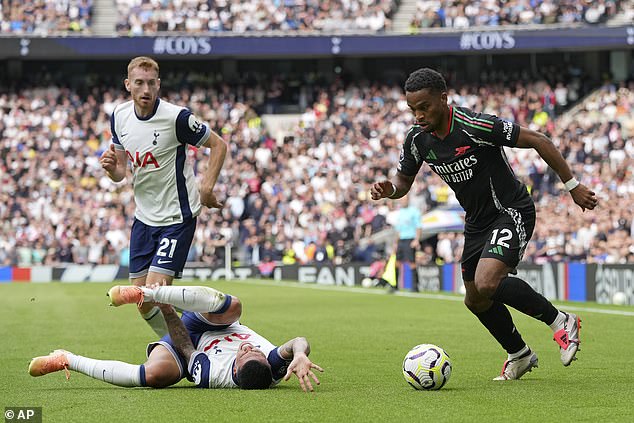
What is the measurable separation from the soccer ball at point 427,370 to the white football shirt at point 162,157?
237 cm

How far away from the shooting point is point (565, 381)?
8.09 metres

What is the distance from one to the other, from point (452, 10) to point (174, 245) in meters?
32.9

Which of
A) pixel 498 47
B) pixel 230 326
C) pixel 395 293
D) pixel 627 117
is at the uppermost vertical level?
pixel 498 47

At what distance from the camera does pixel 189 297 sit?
727 cm

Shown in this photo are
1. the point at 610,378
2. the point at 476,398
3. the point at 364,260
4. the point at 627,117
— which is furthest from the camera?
the point at 627,117

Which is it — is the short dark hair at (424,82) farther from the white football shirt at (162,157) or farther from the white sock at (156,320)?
the white sock at (156,320)

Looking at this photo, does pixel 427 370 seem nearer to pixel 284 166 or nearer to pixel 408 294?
pixel 408 294

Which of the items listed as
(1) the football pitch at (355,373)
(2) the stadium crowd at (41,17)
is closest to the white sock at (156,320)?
(1) the football pitch at (355,373)

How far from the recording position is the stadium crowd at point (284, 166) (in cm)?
Answer: 3212

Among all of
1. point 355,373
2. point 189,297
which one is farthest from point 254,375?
point 355,373

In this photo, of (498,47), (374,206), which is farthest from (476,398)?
(498,47)

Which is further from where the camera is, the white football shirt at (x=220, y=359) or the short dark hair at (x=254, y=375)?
the white football shirt at (x=220, y=359)

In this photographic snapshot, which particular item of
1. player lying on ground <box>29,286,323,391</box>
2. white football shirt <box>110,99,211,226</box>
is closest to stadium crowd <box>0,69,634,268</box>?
white football shirt <box>110,99,211,226</box>

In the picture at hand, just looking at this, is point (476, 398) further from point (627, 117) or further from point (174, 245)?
point (627, 117)
